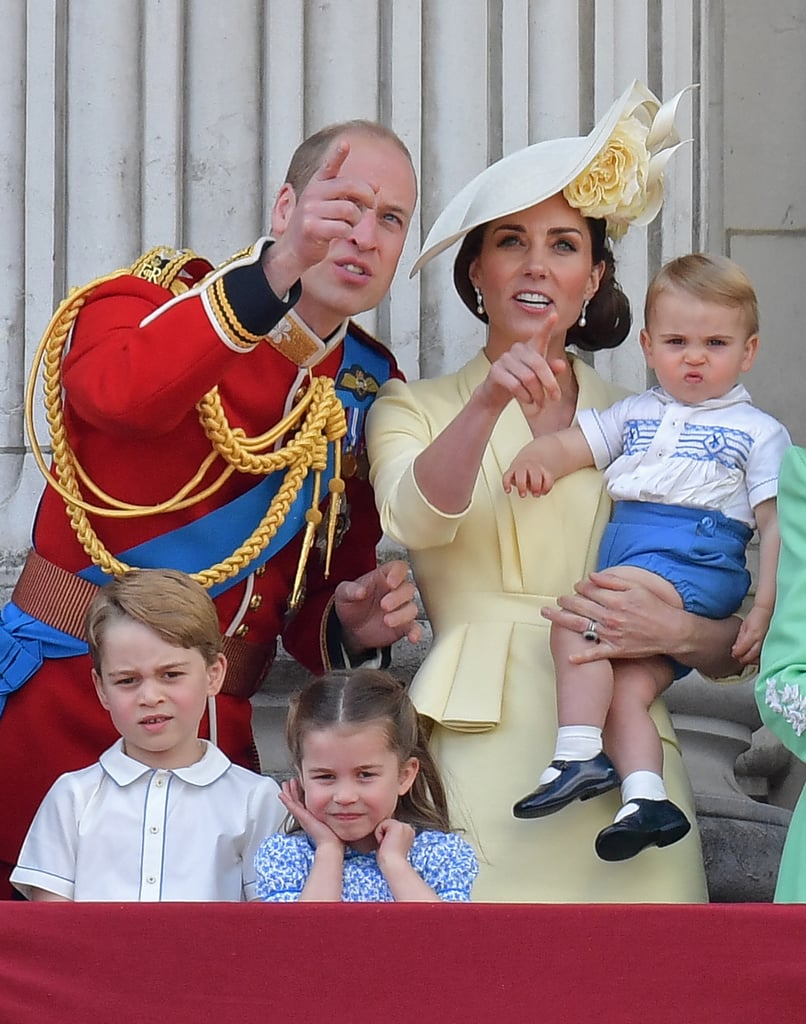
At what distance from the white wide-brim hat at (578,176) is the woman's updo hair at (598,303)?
3 cm

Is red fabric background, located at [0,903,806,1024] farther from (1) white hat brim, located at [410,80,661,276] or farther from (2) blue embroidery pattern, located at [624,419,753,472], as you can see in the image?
(1) white hat brim, located at [410,80,661,276]

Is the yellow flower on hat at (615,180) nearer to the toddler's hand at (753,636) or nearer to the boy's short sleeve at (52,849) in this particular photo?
the toddler's hand at (753,636)

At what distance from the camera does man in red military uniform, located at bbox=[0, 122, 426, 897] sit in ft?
9.64

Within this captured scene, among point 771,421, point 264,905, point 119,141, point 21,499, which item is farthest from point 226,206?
point 264,905

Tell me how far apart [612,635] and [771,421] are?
429mm

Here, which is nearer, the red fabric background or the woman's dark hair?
the red fabric background

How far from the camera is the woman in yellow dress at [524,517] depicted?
9.59 ft

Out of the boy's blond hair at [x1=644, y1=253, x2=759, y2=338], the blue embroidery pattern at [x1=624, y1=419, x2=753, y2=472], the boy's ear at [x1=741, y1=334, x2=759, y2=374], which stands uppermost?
the boy's blond hair at [x1=644, y1=253, x2=759, y2=338]

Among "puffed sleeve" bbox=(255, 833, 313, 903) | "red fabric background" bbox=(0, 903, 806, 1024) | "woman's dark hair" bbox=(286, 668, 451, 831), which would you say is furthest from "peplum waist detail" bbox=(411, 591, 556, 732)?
"red fabric background" bbox=(0, 903, 806, 1024)

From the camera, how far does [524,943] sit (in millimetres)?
2129

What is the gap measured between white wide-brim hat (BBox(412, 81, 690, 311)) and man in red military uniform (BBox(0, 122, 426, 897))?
0.08m

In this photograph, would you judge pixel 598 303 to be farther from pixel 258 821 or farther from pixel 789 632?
pixel 258 821

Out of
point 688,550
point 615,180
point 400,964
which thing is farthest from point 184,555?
point 400,964

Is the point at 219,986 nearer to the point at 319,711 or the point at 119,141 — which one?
the point at 319,711
